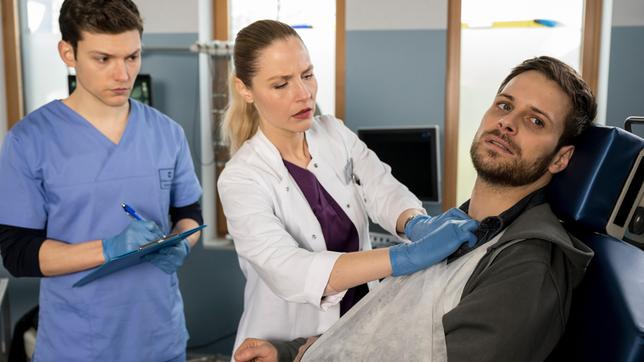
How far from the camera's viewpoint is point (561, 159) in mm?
1393

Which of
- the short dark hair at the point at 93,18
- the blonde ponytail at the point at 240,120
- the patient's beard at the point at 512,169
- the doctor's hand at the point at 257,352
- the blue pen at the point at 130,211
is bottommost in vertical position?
the doctor's hand at the point at 257,352

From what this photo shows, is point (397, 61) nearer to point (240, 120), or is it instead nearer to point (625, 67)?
point (625, 67)

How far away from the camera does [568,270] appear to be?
1.16 m

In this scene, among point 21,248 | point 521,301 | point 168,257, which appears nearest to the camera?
point 521,301

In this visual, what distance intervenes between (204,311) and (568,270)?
2576 mm

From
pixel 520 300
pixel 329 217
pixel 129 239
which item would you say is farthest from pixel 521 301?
pixel 129 239

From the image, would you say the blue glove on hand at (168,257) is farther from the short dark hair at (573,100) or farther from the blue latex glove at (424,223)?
the short dark hair at (573,100)

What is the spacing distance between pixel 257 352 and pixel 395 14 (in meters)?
2.12

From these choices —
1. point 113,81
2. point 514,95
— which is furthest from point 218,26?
point 514,95

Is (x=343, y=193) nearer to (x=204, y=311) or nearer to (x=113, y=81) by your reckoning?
(x=113, y=81)

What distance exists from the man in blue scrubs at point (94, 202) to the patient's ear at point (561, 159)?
101 centimetres

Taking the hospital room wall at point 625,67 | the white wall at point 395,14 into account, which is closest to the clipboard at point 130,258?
the white wall at point 395,14

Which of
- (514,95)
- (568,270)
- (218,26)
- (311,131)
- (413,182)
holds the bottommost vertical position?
Result: (413,182)

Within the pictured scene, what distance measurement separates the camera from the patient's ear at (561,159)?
1384 mm
